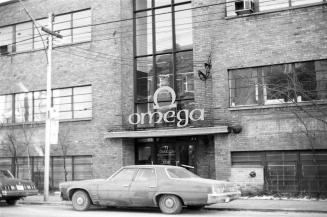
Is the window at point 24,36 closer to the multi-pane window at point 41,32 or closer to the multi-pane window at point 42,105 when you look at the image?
the multi-pane window at point 41,32

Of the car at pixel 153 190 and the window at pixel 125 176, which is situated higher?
the window at pixel 125 176

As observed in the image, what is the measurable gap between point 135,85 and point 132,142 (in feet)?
8.54

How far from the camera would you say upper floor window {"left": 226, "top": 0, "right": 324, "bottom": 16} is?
58.4ft

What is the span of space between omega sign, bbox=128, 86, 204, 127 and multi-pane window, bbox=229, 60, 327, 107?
5.65 ft

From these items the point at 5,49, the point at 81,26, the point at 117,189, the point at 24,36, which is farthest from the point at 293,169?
the point at 5,49

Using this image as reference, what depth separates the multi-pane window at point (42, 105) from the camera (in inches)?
866

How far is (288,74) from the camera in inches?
691

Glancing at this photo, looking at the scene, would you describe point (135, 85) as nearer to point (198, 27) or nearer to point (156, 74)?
point (156, 74)

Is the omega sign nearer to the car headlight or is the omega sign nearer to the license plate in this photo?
the license plate

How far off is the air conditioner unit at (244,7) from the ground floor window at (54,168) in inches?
366

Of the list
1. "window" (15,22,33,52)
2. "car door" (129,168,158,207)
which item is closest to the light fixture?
"car door" (129,168,158,207)

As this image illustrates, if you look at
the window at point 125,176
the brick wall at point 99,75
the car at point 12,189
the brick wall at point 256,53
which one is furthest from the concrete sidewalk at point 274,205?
the brick wall at point 99,75

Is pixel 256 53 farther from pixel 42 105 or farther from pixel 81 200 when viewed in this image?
pixel 42 105

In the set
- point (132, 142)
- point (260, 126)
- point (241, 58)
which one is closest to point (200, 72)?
point (241, 58)
